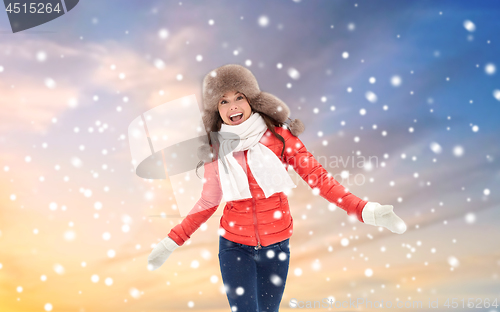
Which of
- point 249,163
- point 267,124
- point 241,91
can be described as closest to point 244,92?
point 241,91

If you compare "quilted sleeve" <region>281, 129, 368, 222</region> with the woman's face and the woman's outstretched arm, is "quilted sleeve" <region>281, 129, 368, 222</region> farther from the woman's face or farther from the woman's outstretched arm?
the woman's face

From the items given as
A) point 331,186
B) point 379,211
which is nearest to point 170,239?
point 331,186

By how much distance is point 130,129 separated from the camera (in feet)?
10.6

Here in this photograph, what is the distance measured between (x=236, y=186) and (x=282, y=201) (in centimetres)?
42

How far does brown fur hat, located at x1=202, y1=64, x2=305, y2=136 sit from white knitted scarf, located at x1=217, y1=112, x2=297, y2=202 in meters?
0.11

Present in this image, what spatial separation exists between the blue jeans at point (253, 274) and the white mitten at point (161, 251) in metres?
0.43

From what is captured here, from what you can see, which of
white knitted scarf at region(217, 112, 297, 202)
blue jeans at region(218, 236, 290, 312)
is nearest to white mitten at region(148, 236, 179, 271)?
blue jeans at region(218, 236, 290, 312)

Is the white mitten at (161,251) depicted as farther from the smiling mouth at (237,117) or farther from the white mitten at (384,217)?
the white mitten at (384,217)

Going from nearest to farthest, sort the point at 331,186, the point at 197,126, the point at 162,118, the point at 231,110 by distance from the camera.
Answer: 1. the point at 331,186
2. the point at 231,110
3. the point at 197,126
4. the point at 162,118

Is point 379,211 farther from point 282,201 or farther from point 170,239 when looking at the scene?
point 170,239

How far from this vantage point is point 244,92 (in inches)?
108

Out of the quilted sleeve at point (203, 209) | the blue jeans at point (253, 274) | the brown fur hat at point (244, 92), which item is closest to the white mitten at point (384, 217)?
the blue jeans at point (253, 274)

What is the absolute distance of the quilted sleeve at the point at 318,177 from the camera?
7.74ft

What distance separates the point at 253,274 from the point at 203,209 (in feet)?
2.18
